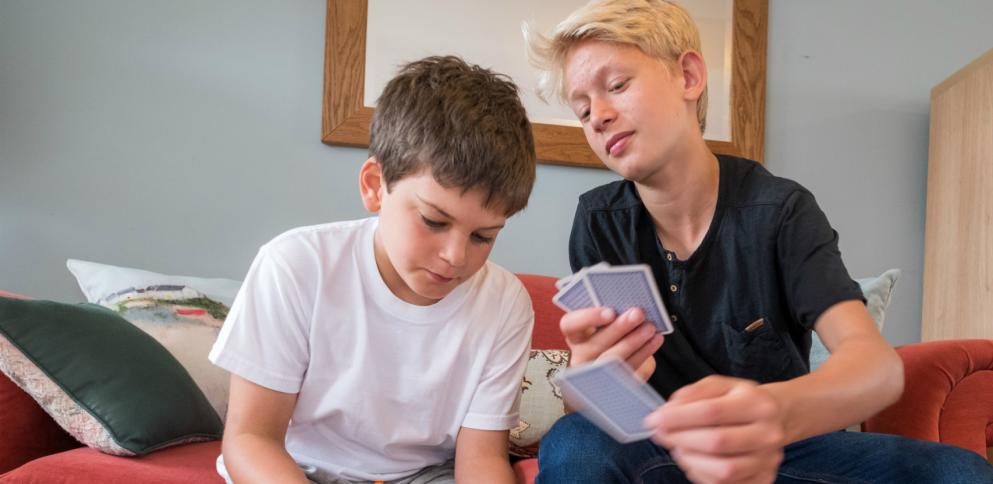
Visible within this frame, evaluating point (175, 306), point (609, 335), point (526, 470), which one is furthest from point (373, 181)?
point (175, 306)

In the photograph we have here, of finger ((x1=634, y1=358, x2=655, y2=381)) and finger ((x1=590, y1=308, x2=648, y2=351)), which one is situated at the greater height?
finger ((x1=590, y1=308, x2=648, y2=351))

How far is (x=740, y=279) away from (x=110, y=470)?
1020 mm

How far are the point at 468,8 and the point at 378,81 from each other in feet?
1.11

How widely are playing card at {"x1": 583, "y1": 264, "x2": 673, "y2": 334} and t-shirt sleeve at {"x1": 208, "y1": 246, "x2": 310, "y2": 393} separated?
0.49 m

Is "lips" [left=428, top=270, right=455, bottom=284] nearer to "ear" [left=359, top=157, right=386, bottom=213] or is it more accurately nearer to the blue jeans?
"ear" [left=359, top=157, right=386, bottom=213]

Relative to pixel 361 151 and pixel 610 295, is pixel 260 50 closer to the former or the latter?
pixel 361 151

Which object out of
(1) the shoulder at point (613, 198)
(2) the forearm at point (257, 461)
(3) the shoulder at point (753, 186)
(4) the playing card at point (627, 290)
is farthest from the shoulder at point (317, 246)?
(3) the shoulder at point (753, 186)

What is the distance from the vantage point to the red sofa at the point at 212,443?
131cm

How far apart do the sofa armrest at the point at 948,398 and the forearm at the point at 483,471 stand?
81cm

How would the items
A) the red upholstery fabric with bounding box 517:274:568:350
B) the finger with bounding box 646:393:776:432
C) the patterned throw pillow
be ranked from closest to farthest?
the finger with bounding box 646:393:776:432
the patterned throw pillow
the red upholstery fabric with bounding box 517:274:568:350

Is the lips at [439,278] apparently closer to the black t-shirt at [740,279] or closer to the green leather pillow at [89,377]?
the black t-shirt at [740,279]

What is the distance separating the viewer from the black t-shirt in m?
1.26

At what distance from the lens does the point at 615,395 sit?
84cm

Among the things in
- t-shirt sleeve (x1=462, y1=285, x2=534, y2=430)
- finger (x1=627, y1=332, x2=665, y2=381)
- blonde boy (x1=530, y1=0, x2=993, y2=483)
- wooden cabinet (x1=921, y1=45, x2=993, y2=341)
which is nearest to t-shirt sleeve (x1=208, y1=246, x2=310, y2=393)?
t-shirt sleeve (x1=462, y1=285, x2=534, y2=430)
